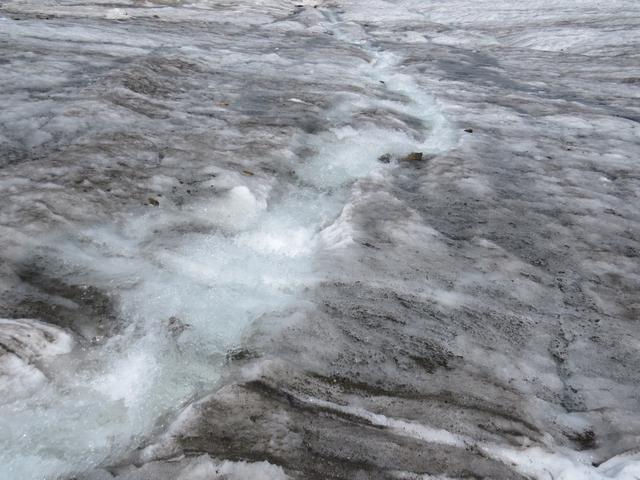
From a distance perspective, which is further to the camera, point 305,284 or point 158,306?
point 305,284

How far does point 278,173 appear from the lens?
242 inches

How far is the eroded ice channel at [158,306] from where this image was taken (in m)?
2.70

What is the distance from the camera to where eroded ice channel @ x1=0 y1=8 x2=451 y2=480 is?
2703 mm

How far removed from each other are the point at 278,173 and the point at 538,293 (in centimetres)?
346

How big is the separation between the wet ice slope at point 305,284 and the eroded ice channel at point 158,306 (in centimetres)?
2

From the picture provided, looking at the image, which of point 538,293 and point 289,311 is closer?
point 289,311

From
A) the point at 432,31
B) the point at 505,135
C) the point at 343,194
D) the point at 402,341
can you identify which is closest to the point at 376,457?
the point at 402,341

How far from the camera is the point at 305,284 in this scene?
13.3 ft

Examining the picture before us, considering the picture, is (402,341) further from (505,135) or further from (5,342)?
(505,135)

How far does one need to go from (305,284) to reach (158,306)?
1.21m

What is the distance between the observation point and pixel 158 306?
3.60 metres

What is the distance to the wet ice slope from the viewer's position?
8.90 ft

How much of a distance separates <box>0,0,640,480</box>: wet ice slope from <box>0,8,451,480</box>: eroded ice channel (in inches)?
0.7

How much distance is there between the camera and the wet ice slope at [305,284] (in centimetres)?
271
